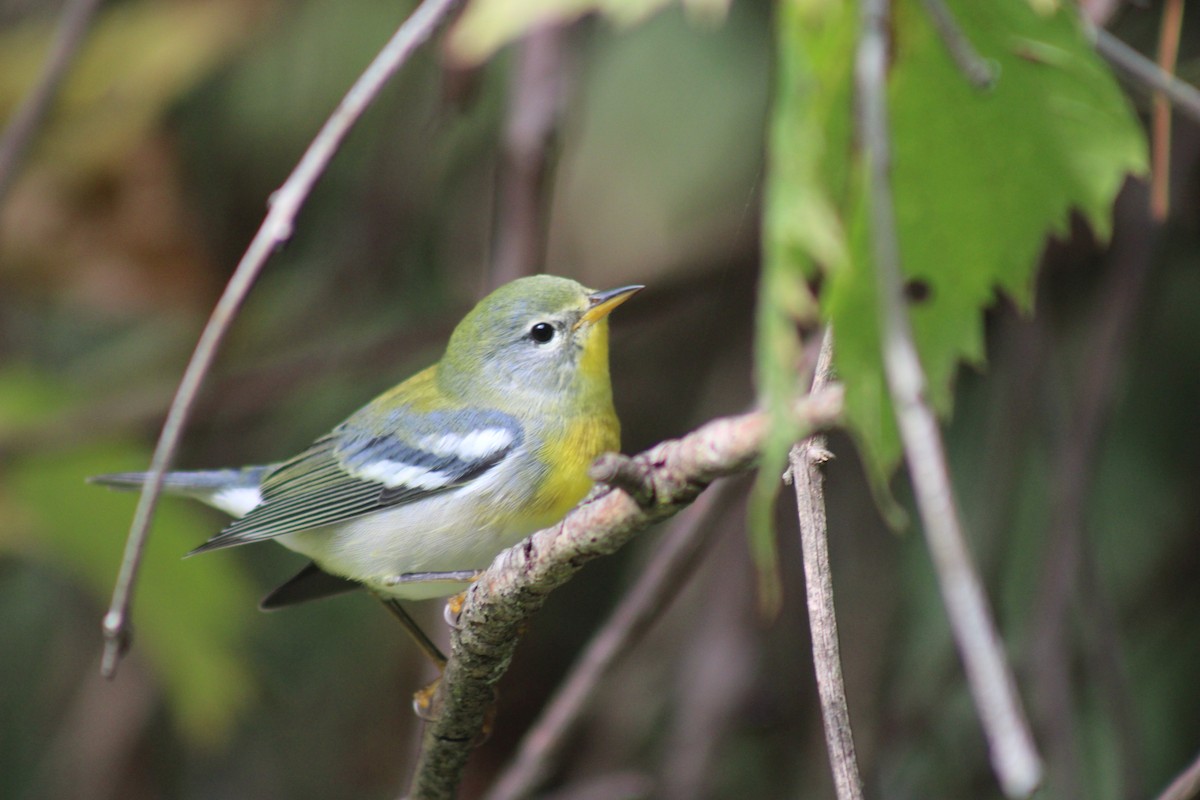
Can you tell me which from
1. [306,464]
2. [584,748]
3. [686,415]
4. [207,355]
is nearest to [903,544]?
[686,415]

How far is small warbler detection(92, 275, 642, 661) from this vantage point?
105 inches

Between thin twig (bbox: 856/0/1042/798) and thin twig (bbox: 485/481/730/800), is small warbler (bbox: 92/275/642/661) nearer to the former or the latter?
thin twig (bbox: 485/481/730/800)

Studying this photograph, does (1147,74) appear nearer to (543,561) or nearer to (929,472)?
(929,472)

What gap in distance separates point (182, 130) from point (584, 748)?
7.94 feet

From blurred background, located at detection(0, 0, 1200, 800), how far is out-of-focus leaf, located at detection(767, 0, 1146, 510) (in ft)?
5.19

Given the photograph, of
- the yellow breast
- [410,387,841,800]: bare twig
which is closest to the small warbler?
the yellow breast

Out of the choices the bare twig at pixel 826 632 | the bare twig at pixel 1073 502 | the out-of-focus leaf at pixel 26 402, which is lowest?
the bare twig at pixel 1073 502

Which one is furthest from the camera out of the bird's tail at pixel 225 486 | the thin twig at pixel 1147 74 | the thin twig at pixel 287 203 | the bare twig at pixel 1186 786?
the bird's tail at pixel 225 486

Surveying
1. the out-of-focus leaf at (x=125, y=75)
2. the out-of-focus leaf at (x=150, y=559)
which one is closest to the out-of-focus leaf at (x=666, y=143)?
the out-of-focus leaf at (x=125, y=75)

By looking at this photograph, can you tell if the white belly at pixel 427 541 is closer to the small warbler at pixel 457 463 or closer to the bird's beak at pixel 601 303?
the small warbler at pixel 457 463

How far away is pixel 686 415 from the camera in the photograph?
3.77m

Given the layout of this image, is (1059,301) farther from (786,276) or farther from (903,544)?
(786,276)

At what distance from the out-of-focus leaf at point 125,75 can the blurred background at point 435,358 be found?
0.01 m

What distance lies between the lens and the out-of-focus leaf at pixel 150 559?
3.10 metres
